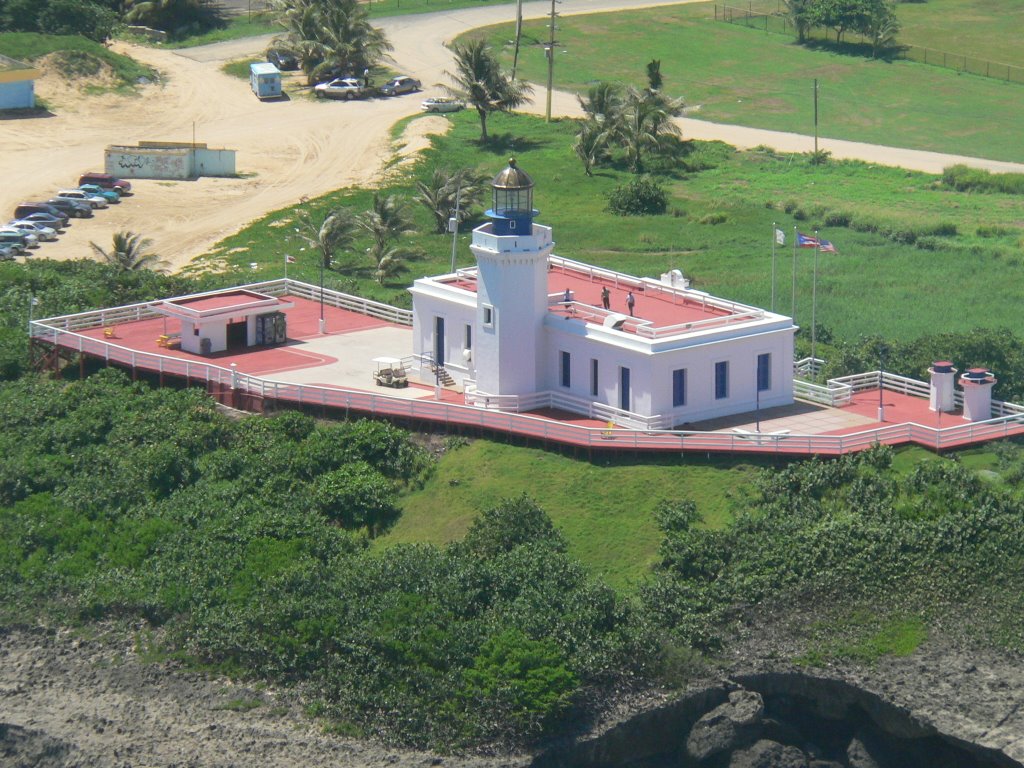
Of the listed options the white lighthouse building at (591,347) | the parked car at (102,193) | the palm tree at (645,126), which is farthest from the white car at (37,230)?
the white lighthouse building at (591,347)

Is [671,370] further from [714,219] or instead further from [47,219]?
[47,219]

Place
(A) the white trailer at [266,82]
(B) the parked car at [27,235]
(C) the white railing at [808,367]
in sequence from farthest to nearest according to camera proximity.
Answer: (A) the white trailer at [266,82] → (B) the parked car at [27,235] → (C) the white railing at [808,367]

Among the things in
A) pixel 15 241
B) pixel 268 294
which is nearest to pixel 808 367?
pixel 268 294

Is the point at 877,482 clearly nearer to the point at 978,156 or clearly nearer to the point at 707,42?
the point at 978,156

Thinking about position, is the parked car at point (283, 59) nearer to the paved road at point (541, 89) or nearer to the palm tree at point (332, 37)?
the palm tree at point (332, 37)

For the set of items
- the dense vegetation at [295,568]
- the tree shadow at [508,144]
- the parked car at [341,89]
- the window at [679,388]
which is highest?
the parked car at [341,89]

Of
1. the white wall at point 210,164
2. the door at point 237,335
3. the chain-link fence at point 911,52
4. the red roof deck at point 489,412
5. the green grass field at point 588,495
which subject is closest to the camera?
the green grass field at point 588,495

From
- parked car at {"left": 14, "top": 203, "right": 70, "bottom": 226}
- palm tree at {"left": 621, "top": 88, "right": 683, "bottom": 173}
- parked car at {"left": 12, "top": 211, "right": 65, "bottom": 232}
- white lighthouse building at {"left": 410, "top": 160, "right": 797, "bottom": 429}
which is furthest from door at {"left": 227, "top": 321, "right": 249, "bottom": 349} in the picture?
palm tree at {"left": 621, "top": 88, "right": 683, "bottom": 173}

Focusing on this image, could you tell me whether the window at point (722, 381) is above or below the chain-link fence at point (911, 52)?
below
